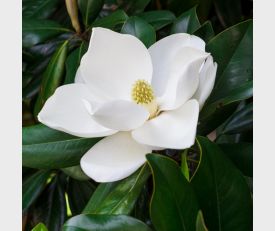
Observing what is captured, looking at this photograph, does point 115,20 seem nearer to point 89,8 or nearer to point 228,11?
point 89,8

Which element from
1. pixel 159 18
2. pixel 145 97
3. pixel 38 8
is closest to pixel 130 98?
pixel 145 97

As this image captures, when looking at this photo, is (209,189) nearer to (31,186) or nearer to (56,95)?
(56,95)

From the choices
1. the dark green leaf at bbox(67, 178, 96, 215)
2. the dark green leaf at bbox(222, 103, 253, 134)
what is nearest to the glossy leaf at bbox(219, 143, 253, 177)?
the dark green leaf at bbox(222, 103, 253, 134)

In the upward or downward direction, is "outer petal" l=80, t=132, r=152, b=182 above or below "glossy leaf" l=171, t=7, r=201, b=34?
below

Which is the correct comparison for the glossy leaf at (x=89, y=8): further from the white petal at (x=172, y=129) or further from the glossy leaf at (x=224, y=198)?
the glossy leaf at (x=224, y=198)

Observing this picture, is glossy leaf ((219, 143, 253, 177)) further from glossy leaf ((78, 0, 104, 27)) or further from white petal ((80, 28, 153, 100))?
glossy leaf ((78, 0, 104, 27))

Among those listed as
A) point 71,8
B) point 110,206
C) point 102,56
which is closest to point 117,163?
point 110,206
